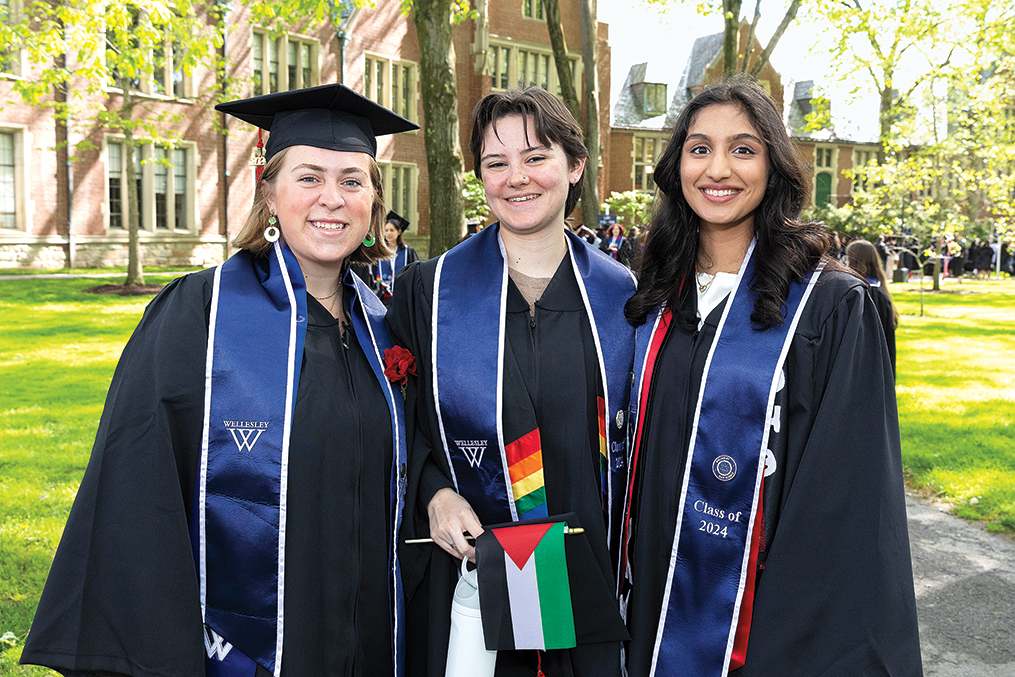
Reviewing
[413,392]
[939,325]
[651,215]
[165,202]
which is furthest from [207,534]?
[165,202]

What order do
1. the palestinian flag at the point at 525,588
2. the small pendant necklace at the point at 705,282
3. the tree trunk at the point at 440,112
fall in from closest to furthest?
the palestinian flag at the point at 525,588, the small pendant necklace at the point at 705,282, the tree trunk at the point at 440,112

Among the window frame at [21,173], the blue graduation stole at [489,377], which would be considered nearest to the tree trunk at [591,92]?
the blue graduation stole at [489,377]

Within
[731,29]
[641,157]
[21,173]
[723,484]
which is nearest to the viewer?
[723,484]

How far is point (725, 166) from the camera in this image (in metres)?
2.23

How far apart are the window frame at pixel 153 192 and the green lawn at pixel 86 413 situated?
5.85 m

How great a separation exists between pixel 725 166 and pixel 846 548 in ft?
3.44

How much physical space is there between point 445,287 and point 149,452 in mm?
1018

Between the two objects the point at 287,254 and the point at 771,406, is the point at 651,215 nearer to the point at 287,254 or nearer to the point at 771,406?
the point at 771,406

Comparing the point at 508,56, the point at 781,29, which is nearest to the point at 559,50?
the point at 781,29

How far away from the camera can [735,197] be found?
2246 mm

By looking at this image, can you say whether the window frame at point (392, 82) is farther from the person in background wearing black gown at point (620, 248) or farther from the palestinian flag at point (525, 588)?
the palestinian flag at point (525, 588)

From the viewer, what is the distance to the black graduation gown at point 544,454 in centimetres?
231

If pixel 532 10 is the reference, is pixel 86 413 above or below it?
below

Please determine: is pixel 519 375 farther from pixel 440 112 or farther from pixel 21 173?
pixel 21 173
